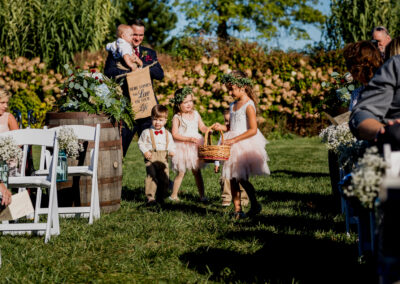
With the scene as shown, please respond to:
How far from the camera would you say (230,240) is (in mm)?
4180

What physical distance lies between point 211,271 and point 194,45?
41.0 ft

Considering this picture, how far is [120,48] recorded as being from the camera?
21.5 feet

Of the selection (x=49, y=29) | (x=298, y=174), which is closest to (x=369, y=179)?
(x=298, y=174)

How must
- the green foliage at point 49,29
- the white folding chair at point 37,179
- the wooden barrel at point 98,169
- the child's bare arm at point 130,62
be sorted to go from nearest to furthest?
the white folding chair at point 37,179
the wooden barrel at point 98,169
the child's bare arm at point 130,62
the green foliage at point 49,29

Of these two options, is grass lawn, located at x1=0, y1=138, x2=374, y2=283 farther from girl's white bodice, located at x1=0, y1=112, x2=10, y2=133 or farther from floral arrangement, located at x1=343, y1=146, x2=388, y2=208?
girl's white bodice, located at x1=0, y1=112, x2=10, y2=133

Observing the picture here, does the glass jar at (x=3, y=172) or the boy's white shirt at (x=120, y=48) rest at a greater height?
the boy's white shirt at (x=120, y=48)

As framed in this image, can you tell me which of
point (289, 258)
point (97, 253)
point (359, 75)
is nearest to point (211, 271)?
point (289, 258)

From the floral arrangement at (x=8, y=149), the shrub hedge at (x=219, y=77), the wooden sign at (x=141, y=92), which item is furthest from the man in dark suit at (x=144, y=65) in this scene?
the shrub hedge at (x=219, y=77)

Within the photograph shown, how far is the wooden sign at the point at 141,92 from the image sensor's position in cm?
656

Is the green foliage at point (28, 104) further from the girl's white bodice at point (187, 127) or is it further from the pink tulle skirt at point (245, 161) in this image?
the pink tulle skirt at point (245, 161)

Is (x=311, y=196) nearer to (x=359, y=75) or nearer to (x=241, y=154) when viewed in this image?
(x=241, y=154)

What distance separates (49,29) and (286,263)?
12.6m

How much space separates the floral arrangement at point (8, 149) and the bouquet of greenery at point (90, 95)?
5.72ft

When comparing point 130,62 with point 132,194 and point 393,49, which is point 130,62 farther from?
point 393,49
